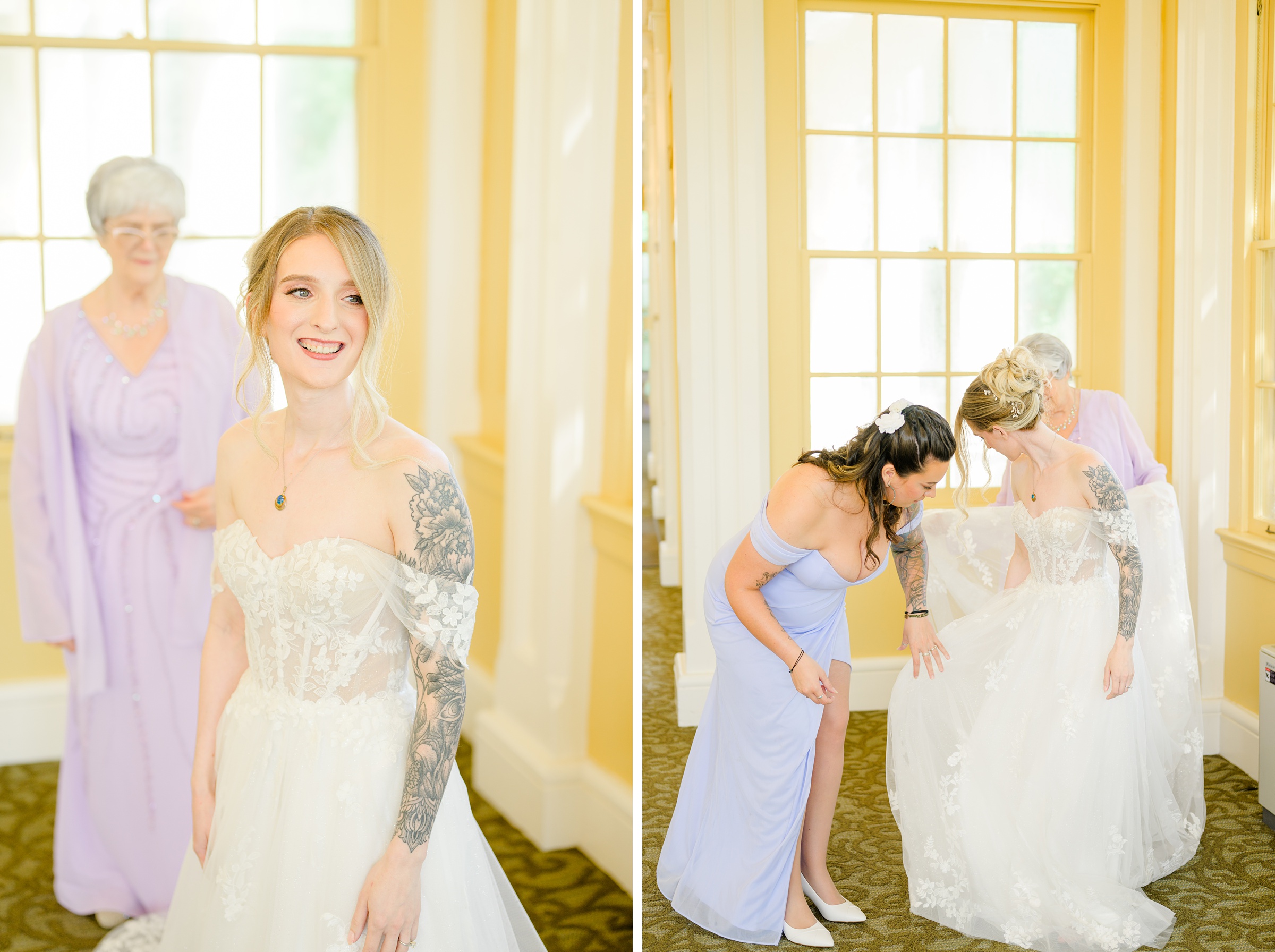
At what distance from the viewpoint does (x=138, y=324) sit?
1.96 metres

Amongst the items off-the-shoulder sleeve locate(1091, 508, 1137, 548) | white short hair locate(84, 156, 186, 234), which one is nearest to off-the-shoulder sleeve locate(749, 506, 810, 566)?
off-the-shoulder sleeve locate(1091, 508, 1137, 548)

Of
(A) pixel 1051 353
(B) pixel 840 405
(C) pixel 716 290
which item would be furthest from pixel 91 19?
(A) pixel 1051 353

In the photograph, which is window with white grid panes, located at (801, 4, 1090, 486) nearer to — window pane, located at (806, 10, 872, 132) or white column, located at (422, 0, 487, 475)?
window pane, located at (806, 10, 872, 132)

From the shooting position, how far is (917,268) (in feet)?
9.80

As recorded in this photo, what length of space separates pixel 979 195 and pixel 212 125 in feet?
6.90

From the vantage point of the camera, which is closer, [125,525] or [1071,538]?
[125,525]

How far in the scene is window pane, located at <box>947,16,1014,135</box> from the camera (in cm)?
282

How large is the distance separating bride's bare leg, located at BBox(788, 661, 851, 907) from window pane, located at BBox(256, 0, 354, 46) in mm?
1741

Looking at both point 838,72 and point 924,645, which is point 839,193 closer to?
point 838,72

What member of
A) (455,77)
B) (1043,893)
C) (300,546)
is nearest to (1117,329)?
(1043,893)

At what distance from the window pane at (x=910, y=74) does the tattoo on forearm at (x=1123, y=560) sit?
1196mm

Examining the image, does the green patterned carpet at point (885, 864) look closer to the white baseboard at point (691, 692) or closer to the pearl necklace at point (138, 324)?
the white baseboard at point (691, 692)

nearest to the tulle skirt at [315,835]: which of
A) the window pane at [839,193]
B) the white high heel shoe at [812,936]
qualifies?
the white high heel shoe at [812,936]

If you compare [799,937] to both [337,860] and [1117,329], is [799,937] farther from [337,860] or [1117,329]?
[1117,329]
